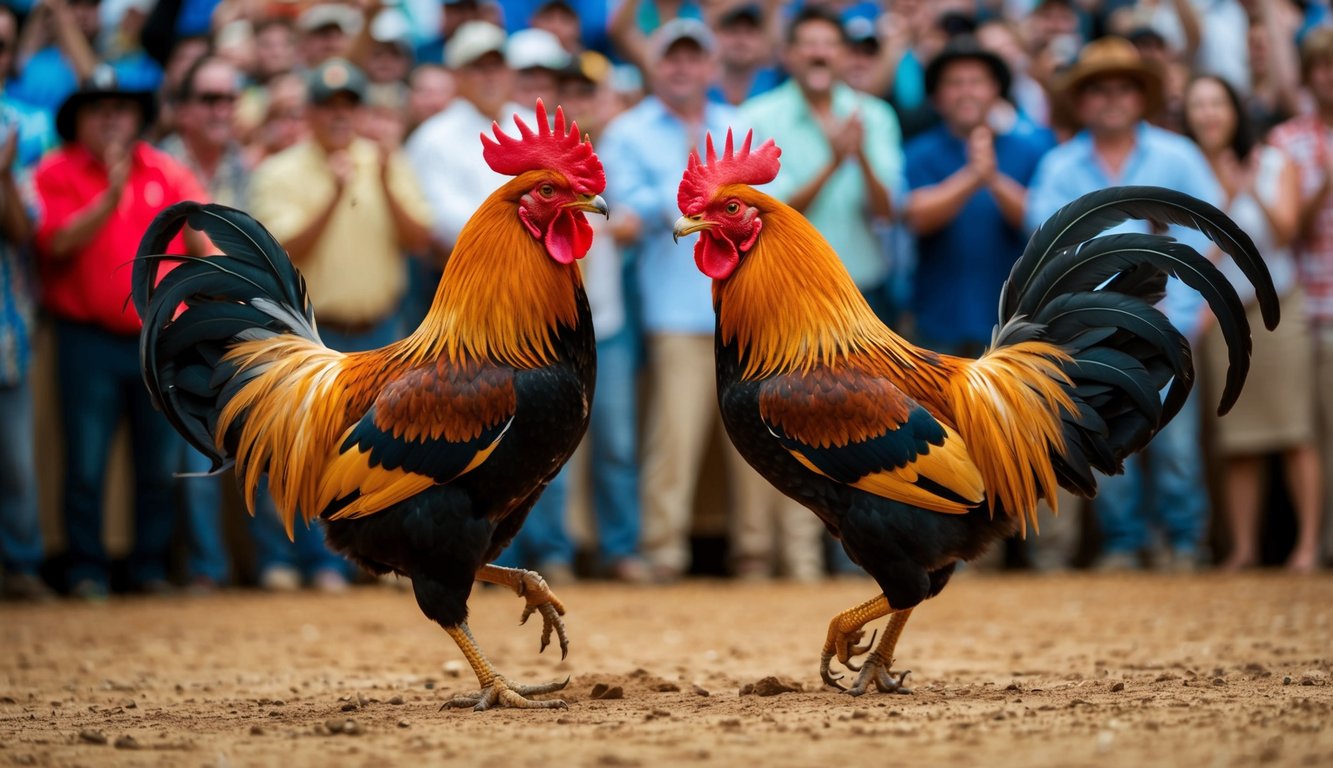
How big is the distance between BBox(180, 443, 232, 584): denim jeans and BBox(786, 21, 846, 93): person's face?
14.9 feet

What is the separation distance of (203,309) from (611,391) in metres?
4.39

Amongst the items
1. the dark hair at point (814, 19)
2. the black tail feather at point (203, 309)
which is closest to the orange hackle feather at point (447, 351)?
the black tail feather at point (203, 309)

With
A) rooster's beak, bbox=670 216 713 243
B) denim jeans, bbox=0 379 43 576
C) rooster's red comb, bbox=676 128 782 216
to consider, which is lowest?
denim jeans, bbox=0 379 43 576

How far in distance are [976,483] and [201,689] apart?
10.7ft

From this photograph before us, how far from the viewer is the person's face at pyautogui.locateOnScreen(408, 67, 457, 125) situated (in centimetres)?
1115

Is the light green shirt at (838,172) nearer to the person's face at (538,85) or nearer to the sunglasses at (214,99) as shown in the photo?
the person's face at (538,85)

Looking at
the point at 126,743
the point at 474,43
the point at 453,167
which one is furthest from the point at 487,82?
the point at 126,743

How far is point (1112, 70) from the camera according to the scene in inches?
400

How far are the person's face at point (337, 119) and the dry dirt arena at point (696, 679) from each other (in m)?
2.87

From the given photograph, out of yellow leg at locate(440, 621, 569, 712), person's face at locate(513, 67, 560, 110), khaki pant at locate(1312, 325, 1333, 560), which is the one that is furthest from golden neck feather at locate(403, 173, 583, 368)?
khaki pant at locate(1312, 325, 1333, 560)

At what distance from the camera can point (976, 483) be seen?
561 centimetres

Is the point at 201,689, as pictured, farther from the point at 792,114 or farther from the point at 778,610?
the point at 792,114

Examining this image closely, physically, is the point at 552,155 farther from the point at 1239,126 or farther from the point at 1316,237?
the point at 1316,237

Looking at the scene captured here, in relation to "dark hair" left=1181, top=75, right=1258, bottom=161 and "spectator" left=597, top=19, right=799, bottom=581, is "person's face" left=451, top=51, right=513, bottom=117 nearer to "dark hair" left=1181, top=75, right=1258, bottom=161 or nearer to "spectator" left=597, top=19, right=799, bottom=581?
"spectator" left=597, top=19, right=799, bottom=581
